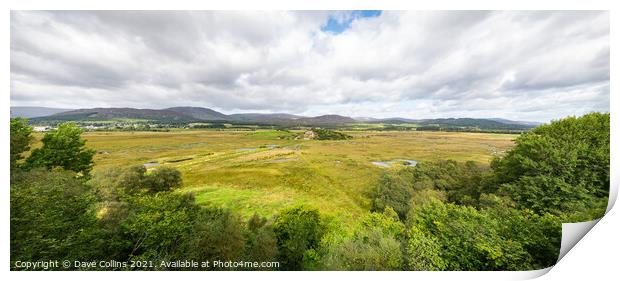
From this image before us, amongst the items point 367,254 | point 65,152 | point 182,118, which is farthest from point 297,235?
point 182,118

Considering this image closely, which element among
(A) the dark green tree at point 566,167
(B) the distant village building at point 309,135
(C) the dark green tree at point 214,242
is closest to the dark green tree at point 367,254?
(C) the dark green tree at point 214,242

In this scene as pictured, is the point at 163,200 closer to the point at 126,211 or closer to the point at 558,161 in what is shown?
the point at 126,211

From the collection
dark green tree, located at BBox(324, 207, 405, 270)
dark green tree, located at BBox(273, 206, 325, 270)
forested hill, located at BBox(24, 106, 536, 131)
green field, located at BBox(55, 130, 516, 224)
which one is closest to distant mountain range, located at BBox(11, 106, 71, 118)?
forested hill, located at BBox(24, 106, 536, 131)

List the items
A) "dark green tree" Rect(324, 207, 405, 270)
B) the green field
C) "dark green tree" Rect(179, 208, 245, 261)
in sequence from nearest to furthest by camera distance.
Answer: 1. "dark green tree" Rect(324, 207, 405, 270)
2. "dark green tree" Rect(179, 208, 245, 261)
3. the green field

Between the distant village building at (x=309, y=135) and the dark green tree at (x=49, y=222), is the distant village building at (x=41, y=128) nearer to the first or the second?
the dark green tree at (x=49, y=222)

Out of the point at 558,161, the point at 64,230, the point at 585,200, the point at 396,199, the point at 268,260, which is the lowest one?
the point at 268,260

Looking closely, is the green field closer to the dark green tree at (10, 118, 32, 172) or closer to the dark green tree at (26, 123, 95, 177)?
the dark green tree at (26, 123, 95, 177)
